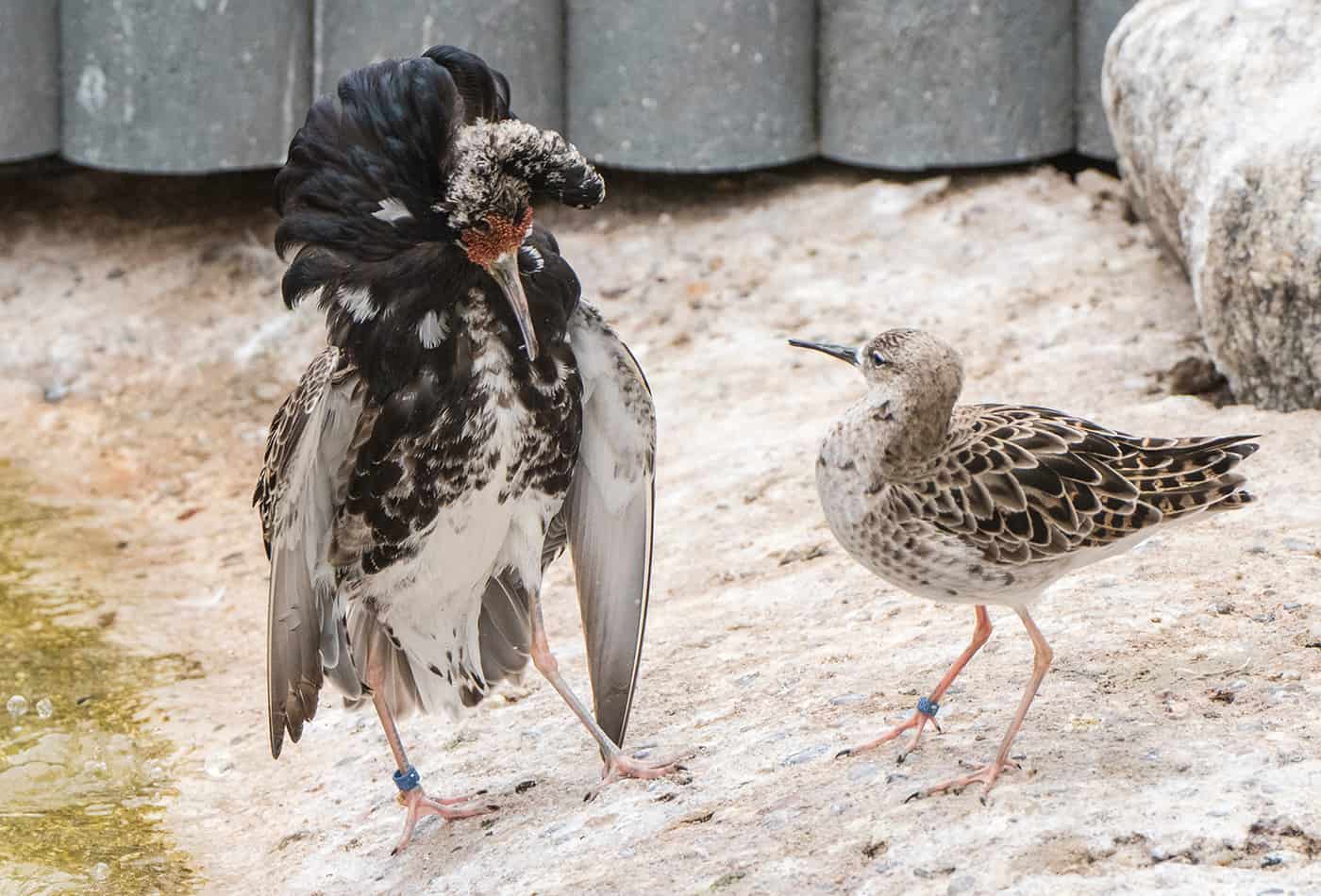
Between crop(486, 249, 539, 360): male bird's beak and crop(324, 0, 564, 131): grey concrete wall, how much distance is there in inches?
157

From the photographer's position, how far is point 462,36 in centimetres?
755

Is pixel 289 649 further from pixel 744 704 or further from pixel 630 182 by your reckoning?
pixel 630 182

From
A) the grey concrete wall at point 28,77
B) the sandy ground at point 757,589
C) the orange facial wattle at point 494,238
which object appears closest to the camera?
A: the sandy ground at point 757,589

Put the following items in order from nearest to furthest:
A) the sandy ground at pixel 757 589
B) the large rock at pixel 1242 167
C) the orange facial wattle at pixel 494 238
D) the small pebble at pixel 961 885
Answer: the small pebble at pixel 961 885
the sandy ground at pixel 757 589
the orange facial wattle at pixel 494 238
the large rock at pixel 1242 167

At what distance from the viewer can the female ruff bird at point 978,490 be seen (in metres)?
3.63

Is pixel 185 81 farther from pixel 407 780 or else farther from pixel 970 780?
pixel 970 780

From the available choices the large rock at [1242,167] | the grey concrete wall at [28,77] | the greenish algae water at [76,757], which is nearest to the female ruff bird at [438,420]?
the greenish algae water at [76,757]

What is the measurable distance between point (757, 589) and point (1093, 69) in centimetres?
366

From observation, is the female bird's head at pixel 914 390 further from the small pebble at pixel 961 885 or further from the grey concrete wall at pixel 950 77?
the grey concrete wall at pixel 950 77

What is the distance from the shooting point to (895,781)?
362 centimetres

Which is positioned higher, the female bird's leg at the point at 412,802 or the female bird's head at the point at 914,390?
the female bird's head at the point at 914,390

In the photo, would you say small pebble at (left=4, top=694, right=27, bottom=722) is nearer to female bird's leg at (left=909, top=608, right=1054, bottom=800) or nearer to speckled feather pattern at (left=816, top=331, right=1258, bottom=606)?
speckled feather pattern at (left=816, top=331, right=1258, bottom=606)

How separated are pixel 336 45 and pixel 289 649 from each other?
13.6 feet

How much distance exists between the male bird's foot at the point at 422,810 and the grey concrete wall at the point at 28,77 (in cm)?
489
